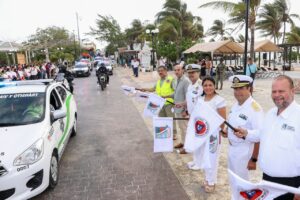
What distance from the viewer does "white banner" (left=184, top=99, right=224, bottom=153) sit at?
3.45 metres

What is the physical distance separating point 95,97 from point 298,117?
12.6 meters

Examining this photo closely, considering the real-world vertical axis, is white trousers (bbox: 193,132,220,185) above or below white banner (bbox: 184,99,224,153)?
below

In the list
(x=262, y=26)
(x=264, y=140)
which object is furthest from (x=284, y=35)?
(x=264, y=140)

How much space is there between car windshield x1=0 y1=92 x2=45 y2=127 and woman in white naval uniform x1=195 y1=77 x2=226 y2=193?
2.67 metres

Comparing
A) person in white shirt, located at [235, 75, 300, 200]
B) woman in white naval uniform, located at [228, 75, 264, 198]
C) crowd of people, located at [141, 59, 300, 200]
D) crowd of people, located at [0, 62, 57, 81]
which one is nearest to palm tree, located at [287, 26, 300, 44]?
crowd of people, located at [0, 62, 57, 81]

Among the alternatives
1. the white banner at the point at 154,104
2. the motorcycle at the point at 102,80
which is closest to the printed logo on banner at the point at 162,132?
the white banner at the point at 154,104

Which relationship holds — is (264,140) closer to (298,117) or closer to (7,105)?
(298,117)

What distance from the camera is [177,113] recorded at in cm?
592

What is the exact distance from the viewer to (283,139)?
2393 millimetres

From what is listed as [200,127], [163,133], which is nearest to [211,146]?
[200,127]

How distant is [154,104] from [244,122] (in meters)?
2.46

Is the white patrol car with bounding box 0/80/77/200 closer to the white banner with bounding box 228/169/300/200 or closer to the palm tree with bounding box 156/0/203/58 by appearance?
the white banner with bounding box 228/169/300/200

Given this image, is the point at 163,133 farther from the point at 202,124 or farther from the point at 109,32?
the point at 109,32

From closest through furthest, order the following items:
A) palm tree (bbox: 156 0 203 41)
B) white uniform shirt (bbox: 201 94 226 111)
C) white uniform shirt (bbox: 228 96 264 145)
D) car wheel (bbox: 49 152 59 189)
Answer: white uniform shirt (bbox: 228 96 264 145)
white uniform shirt (bbox: 201 94 226 111)
car wheel (bbox: 49 152 59 189)
palm tree (bbox: 156 0 203 41)
